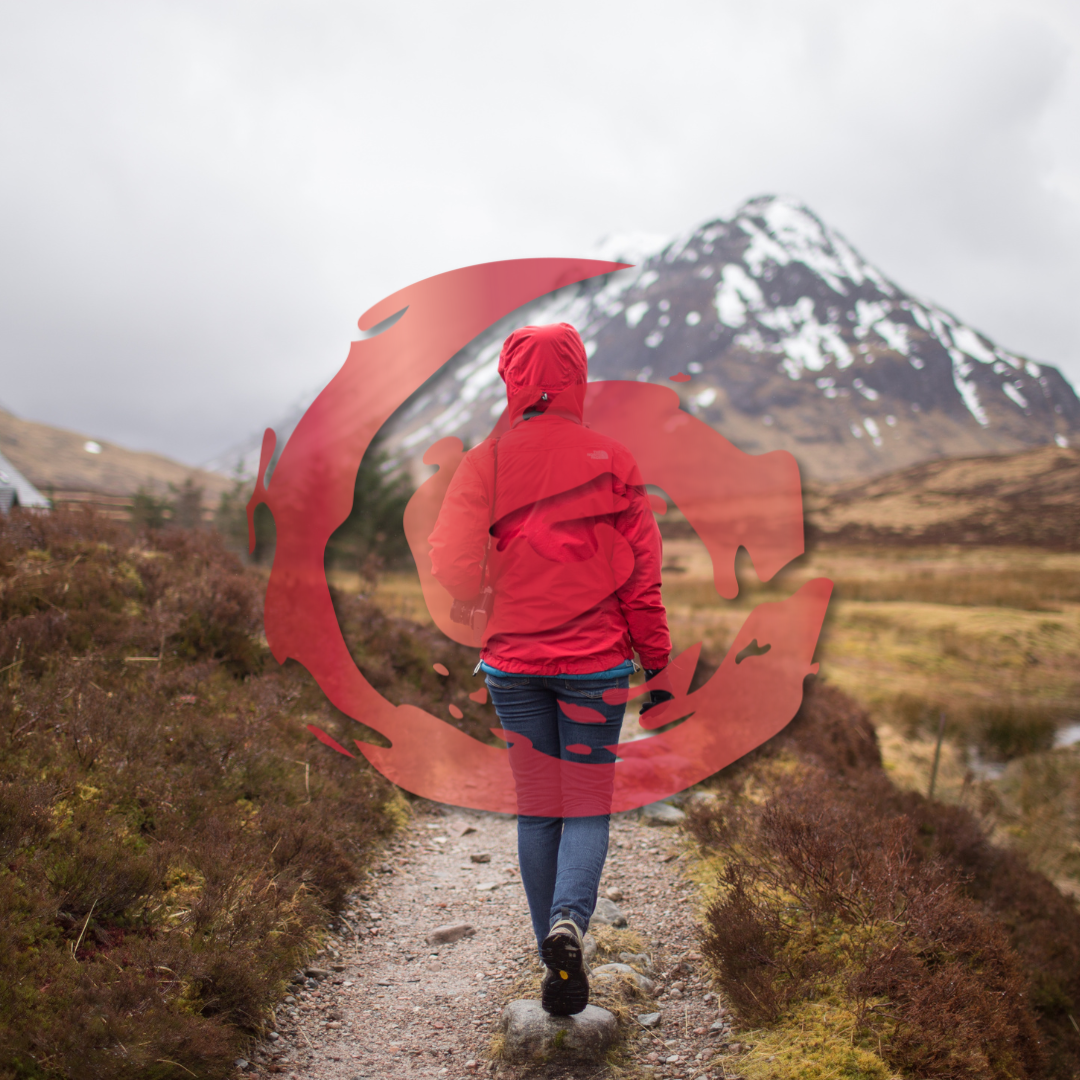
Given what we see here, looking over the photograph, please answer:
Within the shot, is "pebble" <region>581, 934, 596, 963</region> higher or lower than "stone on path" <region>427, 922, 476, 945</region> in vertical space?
higher

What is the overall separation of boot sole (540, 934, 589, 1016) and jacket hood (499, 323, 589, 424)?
204 cm

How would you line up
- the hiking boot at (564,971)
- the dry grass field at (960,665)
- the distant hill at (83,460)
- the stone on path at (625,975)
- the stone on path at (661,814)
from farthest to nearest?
→ 1. the distant hill at (83,460)
2. the dry grass field at (960,665)
3. the stone on path at (661,814)
4. the stone on path at (625,975)
5. the hiking boot at (564,971)

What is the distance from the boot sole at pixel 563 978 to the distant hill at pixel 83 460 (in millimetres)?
127990

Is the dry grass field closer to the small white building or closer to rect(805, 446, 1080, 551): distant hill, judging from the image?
the small white building

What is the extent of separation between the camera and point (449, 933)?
12.9 ft

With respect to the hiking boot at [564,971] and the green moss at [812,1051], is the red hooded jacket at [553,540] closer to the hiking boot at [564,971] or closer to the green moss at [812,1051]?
the hiking boot at [564,971]

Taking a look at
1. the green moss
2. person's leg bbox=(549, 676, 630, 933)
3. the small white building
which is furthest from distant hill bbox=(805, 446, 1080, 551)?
person's leg bbox=(549, 676, 630, 933)

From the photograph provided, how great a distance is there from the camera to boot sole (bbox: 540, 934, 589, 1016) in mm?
2488

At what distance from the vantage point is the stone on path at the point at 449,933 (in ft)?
12.8

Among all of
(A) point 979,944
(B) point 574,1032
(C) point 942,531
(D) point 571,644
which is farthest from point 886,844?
(C) point 942,531

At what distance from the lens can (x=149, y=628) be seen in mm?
5469

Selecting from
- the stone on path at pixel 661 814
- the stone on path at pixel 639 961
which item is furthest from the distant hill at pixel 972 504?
the stone on path at pixel 639 961

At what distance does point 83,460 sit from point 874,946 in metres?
185

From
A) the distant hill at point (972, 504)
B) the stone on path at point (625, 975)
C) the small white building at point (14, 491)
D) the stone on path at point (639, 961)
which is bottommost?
the stone on path at point (625, 975)
